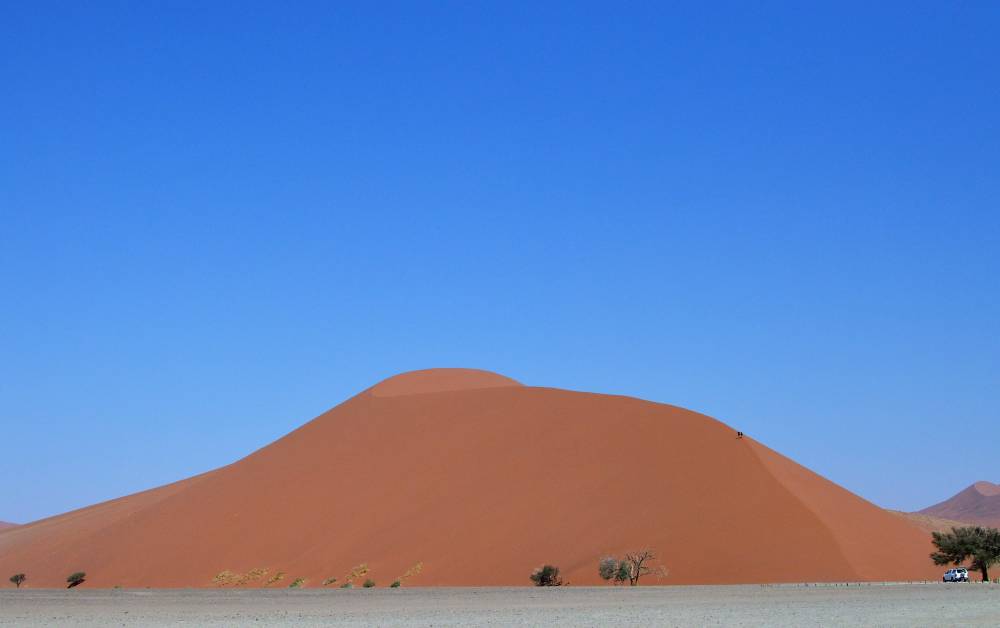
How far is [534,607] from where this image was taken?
3388 cm

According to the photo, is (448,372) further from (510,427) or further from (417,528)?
(417,528)

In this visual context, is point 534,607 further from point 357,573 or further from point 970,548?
point 970,548

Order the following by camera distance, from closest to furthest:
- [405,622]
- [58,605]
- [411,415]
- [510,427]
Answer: [405,622] < [58,605] < [510,427] < [411,415]

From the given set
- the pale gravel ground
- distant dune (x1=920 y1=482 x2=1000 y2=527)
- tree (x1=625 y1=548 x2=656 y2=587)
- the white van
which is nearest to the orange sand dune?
tree (x1=625 y1=548 x2=656 y2=587)

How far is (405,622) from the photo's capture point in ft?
93.0

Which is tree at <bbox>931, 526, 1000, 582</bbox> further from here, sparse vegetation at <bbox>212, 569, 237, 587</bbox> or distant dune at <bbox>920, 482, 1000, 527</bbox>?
distant dune at <bbox>920, 482, 1000, 527</bbox>

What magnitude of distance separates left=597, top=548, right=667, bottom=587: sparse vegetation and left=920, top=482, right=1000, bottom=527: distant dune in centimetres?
11977

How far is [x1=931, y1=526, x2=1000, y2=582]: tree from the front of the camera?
186 ft

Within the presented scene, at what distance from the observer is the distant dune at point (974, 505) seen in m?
168

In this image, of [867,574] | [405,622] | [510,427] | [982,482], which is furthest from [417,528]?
[982,482]

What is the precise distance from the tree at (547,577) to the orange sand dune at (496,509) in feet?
4.96

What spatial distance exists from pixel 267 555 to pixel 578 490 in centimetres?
1828

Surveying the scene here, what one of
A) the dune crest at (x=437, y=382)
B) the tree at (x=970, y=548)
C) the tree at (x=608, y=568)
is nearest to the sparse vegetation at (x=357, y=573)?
the tree at (x=608, y=568)

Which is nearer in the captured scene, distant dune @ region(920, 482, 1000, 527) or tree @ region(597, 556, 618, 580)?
tree @ region(597, 556, 618, 580)
